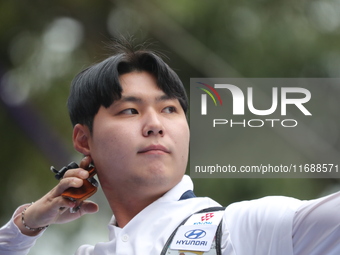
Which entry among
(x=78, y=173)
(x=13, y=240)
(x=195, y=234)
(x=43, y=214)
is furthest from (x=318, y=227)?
(x=13, y=240)

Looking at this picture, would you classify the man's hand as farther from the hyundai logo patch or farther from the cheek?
the hyundai logo patch

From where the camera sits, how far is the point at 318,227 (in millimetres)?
944

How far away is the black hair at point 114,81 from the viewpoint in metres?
1.32

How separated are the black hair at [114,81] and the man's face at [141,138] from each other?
0.6 inches

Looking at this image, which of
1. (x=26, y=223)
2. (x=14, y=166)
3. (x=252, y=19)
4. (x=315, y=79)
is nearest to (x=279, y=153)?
(x=315, y=79)

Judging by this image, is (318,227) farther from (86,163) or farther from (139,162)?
(86,163)

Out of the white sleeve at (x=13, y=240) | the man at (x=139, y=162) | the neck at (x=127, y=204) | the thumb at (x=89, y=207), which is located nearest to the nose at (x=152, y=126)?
the man at (x=139, y=162)

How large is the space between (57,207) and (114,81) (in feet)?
1.04

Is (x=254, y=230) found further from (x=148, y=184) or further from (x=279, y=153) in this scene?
(x=279, y=153)

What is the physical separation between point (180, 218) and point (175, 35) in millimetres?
1916

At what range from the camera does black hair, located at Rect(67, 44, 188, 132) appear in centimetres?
132

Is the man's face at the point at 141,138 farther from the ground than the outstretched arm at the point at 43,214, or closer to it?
farther from the ground

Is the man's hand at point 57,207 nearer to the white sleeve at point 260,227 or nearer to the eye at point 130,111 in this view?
the eye at point 130,111

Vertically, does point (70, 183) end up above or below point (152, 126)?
below
